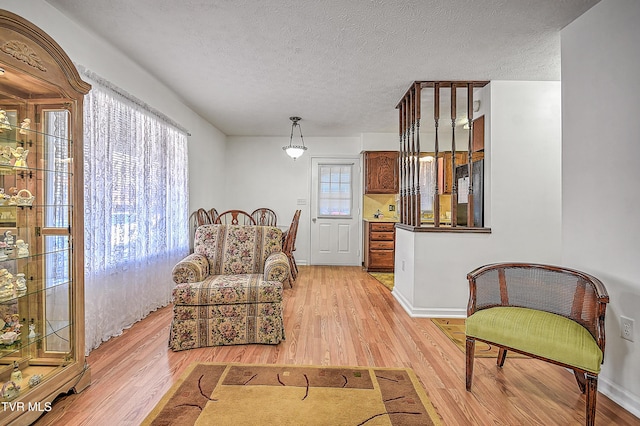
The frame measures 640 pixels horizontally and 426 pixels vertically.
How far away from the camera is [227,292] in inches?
110

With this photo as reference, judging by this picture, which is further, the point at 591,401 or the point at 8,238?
the point at 8,238

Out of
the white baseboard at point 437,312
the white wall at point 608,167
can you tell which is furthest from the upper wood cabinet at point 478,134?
the white baseboard at point 437,312

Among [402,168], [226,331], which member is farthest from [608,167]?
[226,331]

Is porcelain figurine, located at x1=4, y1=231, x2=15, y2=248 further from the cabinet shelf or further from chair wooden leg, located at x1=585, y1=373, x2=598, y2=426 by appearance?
chair wooden leg, located at x1=585, y1=373, x2=598, y2=426

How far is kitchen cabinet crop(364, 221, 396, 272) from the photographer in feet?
20.0

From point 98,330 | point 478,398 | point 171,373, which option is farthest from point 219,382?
point 478,398

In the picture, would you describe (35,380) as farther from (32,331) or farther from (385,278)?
(385,278)

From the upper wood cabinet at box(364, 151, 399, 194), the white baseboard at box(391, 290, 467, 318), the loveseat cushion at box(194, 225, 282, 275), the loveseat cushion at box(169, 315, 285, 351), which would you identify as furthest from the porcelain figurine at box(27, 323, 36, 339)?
the upper wood cabinet at box(364, 151, 399, 194)

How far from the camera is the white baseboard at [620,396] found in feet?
6.43

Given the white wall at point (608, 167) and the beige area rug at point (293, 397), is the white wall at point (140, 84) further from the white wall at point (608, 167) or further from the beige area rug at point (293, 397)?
the white wall at point (608, 167)

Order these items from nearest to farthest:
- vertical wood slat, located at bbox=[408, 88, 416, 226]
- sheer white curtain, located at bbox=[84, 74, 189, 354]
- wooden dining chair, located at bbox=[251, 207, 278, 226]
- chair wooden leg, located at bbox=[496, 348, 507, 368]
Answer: chair wooden leg, located at bbox=[496, 348, 507, 368] < sheer white curtain, located at bbox=[84, 74, 189, 354] < vertical wood slat, located at bbox=[408, 88, 416, 226] < wooden dining chair, located at bbox=[251, 207, 278, 226]

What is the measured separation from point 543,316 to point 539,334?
21 cm

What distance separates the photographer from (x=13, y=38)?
5.42 ft

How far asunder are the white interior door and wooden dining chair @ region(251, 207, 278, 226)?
2.55 feet
